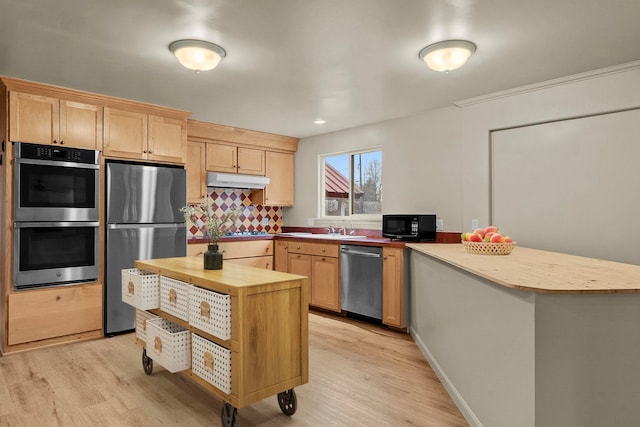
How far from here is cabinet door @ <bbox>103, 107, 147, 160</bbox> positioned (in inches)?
145

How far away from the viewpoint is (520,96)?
3432 millimetres

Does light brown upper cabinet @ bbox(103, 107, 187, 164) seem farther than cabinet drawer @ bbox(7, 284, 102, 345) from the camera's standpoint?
Yes

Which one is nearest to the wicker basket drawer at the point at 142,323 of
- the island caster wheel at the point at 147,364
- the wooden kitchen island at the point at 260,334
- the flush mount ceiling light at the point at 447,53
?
the island caster wheel at the point at 147,364

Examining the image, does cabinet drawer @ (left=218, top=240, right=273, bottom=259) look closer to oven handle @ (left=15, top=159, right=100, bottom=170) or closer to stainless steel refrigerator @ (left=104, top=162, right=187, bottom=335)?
stainless steel refrigerator @ (left=104, top=162, right=187, bottom=335)

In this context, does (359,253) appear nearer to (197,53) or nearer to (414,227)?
(414,227)

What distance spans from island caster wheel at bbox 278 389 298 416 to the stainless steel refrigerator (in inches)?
87.3

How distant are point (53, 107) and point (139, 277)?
6.31 feet

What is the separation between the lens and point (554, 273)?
181 centimetres

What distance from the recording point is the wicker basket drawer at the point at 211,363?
1.98m

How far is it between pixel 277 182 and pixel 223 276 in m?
3.53

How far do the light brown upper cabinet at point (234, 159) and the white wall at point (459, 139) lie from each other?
110cm

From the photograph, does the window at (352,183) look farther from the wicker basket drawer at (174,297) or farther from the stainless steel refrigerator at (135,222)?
the wicker basket drawer at (174,297)

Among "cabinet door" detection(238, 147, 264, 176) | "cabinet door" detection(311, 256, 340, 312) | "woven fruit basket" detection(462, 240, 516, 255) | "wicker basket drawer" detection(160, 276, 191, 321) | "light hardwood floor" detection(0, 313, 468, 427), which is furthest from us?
"cabinet door" detection(238, 147, 264, 176)

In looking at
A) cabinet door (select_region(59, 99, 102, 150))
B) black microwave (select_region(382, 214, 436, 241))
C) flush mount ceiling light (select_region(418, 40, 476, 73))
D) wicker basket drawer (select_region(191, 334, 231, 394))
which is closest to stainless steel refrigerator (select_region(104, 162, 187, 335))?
cabinet door (select_region(59, 99, 102, 150))
